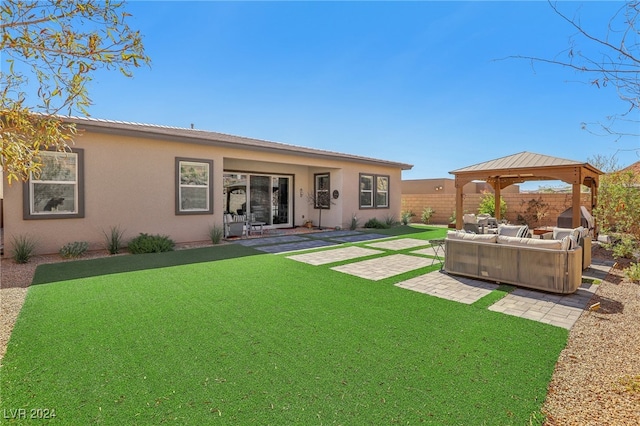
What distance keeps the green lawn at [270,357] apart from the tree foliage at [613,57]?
7.79 ft

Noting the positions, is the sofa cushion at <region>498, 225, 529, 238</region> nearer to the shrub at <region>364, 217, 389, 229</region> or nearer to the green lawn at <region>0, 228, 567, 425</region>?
the green lawn at <region>0, 228, 567, 425</region>

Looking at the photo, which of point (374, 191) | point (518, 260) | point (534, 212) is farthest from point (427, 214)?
point (518, 260)

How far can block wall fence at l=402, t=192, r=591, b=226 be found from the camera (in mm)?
16203

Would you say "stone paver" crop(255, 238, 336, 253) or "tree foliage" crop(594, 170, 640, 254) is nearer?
"tree foliage" crop(594, 170, 640, 254)

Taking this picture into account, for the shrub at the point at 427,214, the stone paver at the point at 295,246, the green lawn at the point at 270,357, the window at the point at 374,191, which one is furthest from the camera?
the shrub at the point at 427,214

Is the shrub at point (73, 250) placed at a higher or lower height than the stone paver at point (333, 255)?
higher

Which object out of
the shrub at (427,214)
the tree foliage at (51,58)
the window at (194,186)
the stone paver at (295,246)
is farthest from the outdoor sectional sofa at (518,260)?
the shrub at (427,214)

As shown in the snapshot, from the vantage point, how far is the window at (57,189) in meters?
8.17

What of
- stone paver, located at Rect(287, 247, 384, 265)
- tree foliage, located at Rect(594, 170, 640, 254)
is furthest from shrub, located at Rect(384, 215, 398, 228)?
tree foliage, located at Rect(594, 170, 640, 254)

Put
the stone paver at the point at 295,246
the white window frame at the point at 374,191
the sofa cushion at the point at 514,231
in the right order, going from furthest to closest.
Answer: the white window frame at the point at 374,191 → the stone paver at the point at 295,246 → the sofa cushion at the point at 514,231

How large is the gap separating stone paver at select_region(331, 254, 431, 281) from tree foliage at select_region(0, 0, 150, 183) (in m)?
5.30

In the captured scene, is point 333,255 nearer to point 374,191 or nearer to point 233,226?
point 233,226

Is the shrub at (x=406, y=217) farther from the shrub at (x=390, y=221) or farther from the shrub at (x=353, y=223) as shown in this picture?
the shrub at (x=353, y=223)

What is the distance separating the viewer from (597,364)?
3.26 meters
